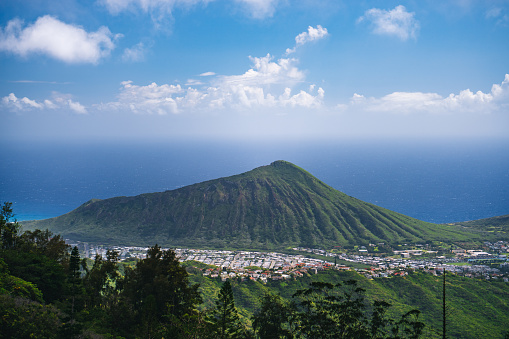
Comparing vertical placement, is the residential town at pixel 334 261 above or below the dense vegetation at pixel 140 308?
below

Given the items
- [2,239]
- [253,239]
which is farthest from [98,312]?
[253,239]

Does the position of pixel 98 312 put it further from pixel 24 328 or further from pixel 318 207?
pixel 318 207

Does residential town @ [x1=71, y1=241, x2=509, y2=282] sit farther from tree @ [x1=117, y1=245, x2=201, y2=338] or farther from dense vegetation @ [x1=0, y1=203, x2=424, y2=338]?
dense vegetation @ [x1=0, y1=203, x2=424, y2=338]

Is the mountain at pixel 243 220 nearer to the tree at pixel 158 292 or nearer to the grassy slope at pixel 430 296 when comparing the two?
the grassy slope at pixel 430 296

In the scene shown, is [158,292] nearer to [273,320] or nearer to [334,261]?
[273,320]

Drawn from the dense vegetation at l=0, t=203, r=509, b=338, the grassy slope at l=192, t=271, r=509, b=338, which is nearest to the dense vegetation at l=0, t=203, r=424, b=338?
the dense vegetation at l=0, t=203, r=509, b=338

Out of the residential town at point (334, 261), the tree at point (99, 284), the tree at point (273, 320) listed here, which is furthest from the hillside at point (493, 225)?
the tree at point (99, 284)
